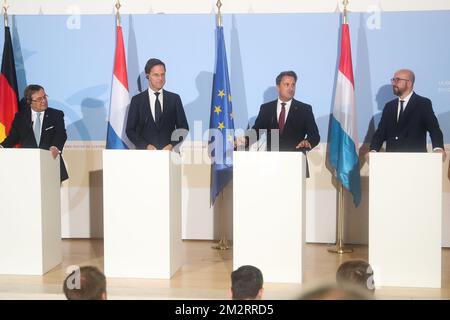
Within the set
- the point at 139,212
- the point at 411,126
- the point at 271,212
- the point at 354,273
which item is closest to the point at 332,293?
the point at 354,273

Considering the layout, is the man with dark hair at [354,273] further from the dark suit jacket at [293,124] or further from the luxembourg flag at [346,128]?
the luxembourg flag at [346,128]

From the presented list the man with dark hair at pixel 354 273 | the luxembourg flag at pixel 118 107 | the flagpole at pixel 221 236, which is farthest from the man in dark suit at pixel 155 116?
the man with dark hair at pixel 354 273

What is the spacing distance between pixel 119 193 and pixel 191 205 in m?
2.00

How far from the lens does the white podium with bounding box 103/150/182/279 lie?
4.76m

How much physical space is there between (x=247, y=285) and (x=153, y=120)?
355 centimetres

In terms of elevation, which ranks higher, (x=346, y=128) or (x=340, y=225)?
(x=346, y=128)

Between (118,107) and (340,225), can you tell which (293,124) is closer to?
(340,225)

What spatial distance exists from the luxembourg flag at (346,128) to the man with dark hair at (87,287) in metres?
4.18

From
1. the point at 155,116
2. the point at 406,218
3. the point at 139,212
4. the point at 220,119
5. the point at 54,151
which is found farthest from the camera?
the point at 220,119

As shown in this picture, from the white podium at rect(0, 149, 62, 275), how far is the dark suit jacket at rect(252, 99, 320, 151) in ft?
7.12

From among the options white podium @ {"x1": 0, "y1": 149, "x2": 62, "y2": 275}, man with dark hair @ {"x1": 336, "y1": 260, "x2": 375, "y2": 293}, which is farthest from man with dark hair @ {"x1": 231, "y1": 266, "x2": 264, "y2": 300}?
white podium @ {"x1": 0, "y1": 149, "x2": 62, "y2": 275}

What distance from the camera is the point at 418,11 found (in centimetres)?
632

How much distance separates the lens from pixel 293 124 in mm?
5973

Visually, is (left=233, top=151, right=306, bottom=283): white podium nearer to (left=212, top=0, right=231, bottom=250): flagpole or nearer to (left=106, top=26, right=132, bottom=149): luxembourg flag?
(left=212, top=0, right=231, bottom=250): flagpole
